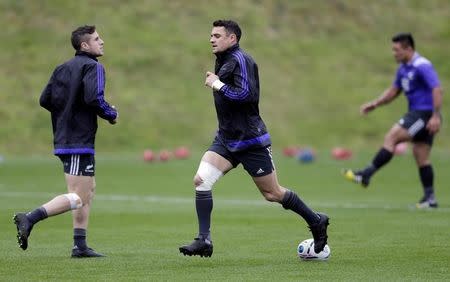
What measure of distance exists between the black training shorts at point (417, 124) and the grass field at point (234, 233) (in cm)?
111

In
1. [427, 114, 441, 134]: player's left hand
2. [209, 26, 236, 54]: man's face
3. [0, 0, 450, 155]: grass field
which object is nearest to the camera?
[209, 26, 236, 54]: man's face

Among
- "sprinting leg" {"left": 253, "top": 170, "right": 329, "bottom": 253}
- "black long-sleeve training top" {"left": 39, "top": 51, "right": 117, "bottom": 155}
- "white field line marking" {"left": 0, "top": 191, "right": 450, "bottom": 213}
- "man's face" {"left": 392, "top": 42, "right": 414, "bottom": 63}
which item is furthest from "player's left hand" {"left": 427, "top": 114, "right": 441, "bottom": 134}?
"black long-sleeve training top" {"left": 39, "top": 51, "right": 117, "bottom": 155}

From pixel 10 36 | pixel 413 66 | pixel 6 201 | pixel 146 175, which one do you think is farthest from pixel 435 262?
pixel 10 36

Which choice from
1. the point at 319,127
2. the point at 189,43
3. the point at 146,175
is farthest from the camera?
the point at 189,43

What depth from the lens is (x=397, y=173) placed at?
86.3 feet

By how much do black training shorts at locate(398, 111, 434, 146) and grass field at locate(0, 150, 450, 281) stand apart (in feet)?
3.64

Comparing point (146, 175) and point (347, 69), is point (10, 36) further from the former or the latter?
point (146, 175)

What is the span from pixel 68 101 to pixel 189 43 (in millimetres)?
32066

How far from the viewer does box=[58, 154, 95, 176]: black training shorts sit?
10977 millimetres

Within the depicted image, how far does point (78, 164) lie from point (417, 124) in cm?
719

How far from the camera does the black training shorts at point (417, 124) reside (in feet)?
55.3

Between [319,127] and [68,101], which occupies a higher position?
[68,101]

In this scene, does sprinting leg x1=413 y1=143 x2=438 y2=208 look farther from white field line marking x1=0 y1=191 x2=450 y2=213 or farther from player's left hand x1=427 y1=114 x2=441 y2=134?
player's left hand x1=427 y1=114 x2=441 y2=134

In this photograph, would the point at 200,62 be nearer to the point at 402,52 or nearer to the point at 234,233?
the point at 402,52
